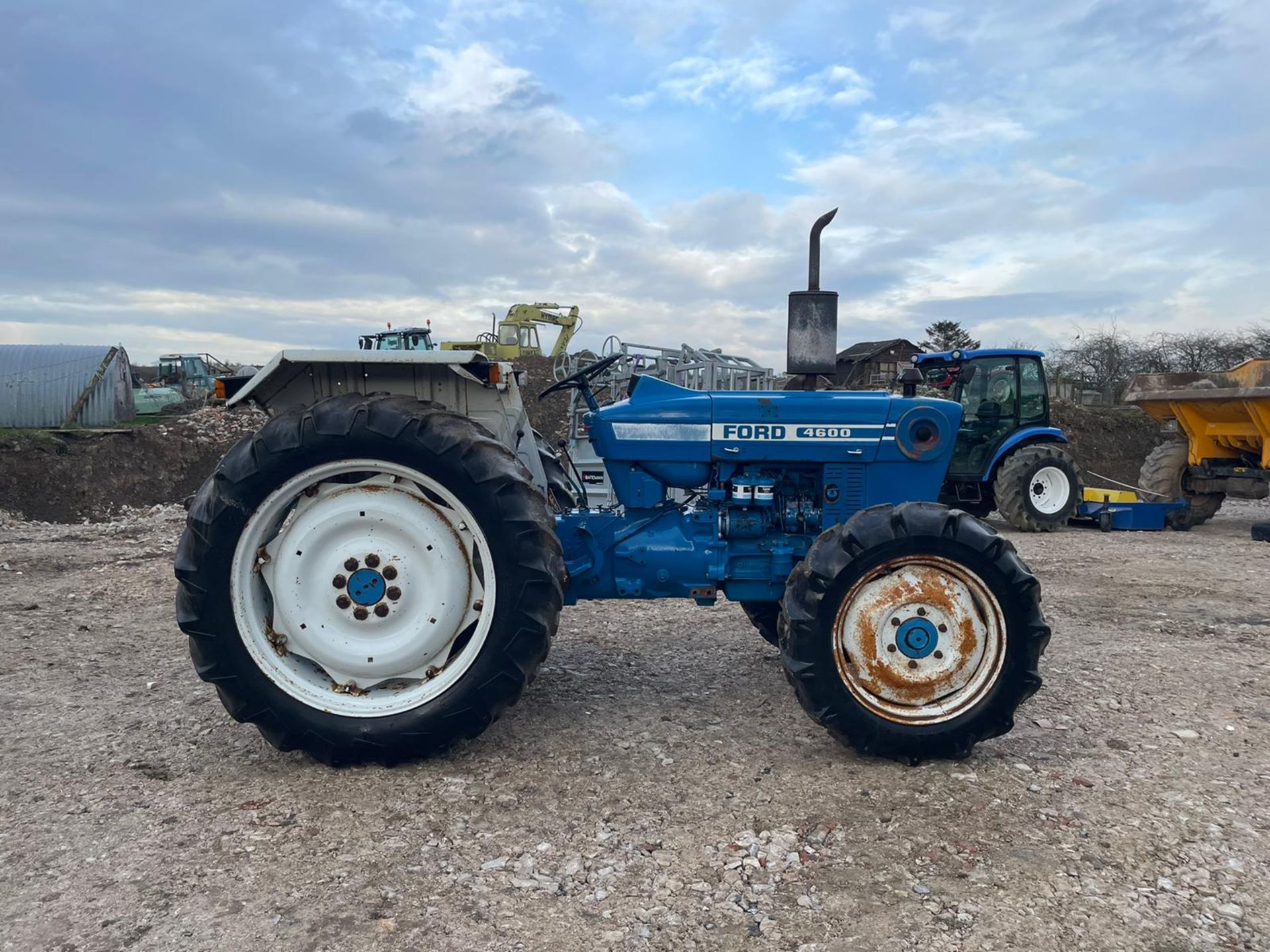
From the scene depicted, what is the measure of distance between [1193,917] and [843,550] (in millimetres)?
1468

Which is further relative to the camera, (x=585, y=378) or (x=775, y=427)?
(x=585, y=378)

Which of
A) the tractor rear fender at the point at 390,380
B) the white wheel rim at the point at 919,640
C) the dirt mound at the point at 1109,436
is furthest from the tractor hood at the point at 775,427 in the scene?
the dirt mound at the point at 1109,436

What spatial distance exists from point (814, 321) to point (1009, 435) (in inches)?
288

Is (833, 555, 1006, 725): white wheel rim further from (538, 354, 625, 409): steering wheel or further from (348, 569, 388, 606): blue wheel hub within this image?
(348, 569, 388, 606): blue wheel hub

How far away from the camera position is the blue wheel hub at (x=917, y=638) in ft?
10.7

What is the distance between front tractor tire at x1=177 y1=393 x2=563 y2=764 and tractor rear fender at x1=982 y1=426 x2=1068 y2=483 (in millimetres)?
8588

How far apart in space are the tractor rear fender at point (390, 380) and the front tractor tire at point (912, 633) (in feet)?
4.89

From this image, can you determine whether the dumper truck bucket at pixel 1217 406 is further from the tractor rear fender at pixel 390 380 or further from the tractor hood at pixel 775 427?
the tractor rear fender at pixel 390 380

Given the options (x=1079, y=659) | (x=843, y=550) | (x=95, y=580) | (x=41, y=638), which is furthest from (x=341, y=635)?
(x=95, y=580)

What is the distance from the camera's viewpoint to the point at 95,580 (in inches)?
273

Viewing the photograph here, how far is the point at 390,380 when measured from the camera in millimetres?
3656

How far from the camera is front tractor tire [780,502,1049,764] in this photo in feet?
10.5

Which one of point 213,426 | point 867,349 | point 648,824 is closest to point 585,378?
point 648,824

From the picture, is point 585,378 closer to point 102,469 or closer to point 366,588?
point 366,588
